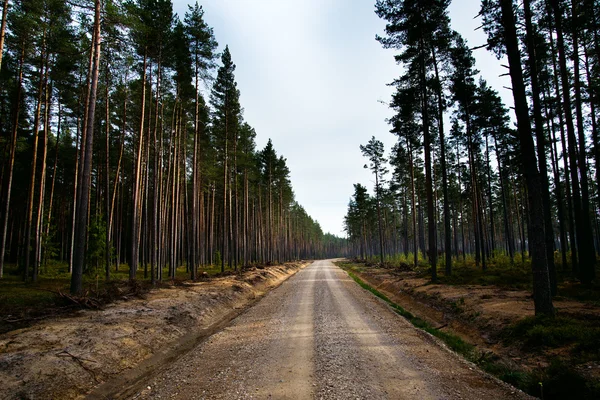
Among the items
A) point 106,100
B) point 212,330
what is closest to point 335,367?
point 212,330

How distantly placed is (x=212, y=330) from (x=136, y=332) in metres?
2.41

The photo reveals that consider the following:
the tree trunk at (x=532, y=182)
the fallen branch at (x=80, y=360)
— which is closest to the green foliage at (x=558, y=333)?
the tree trunk at (x=532, y=182)

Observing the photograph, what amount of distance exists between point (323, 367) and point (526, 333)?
17.9 ft

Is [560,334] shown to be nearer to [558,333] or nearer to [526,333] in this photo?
[558,333]

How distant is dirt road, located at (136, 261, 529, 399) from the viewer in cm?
449

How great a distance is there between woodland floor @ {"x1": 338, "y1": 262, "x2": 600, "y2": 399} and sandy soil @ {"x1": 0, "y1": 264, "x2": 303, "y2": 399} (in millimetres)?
7460

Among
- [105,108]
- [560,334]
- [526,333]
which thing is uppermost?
[105,108]

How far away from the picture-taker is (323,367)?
5430mm

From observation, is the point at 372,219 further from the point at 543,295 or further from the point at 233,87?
the point at 543,295

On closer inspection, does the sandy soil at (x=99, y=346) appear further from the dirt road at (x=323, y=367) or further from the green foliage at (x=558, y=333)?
the green foliage at (x=558, y=333)

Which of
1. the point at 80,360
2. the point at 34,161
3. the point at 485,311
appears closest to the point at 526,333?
the point at 485,311

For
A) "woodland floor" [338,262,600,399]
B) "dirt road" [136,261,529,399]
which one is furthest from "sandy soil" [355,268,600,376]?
"dirt road" [136,261,529,399]

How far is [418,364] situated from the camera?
565 centimetres

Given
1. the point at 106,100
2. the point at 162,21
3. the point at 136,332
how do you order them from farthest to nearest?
the point at 106,100 → the point at 162,21 → the point at 136,332
